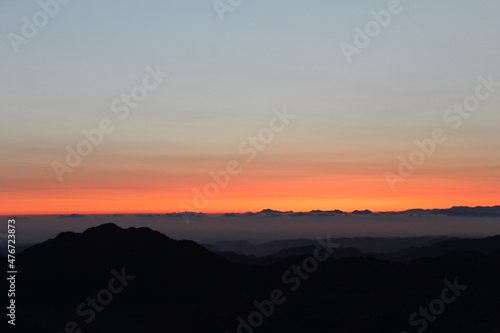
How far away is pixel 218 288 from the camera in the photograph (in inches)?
5157

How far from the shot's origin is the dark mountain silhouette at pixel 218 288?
98.1 metres

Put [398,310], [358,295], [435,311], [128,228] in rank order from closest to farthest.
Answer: [398,310] < [435,311] < [358,295] < [128,228]

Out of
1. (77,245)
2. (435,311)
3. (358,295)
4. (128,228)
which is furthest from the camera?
(128,228)

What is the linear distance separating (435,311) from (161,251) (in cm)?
6594

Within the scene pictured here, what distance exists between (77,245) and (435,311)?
80.5 meters

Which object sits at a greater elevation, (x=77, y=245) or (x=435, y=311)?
(x=77, y=245)

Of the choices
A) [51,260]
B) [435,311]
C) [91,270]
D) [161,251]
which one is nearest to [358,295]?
[435,311]

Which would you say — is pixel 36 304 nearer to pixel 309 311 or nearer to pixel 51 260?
pixel 51 260

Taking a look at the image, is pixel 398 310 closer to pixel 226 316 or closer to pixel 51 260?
pixel 226 316

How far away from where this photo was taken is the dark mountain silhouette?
98.1 metres

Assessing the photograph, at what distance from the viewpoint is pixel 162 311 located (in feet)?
370

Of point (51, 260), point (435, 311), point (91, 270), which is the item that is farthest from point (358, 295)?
point (51, 260)

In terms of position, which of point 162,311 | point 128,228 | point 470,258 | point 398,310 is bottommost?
point 398,310

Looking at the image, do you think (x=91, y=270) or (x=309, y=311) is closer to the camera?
(x=309, y=311)
